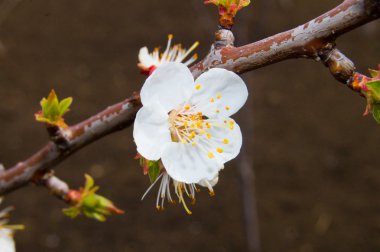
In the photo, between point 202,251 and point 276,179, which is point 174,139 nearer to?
point 202,251

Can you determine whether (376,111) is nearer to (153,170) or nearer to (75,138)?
(153,170)

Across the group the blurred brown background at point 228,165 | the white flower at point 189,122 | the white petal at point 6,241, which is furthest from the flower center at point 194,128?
the blurred brown background at point 228,165

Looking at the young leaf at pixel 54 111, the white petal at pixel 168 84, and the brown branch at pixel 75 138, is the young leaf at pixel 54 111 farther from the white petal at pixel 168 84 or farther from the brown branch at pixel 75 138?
the white petal at pixel 168 84

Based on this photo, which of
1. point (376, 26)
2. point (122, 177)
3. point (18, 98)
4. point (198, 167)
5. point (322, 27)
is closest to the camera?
point (322, 27)

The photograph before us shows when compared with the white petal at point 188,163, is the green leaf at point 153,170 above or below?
above

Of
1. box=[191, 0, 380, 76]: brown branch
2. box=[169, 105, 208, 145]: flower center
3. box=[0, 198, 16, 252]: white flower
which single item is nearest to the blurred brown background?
box=[0, 198, 16, 252]: white flower

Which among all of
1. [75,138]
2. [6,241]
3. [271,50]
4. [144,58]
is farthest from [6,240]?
[271,50]

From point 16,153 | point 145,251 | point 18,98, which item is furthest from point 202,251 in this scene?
point 18,98
